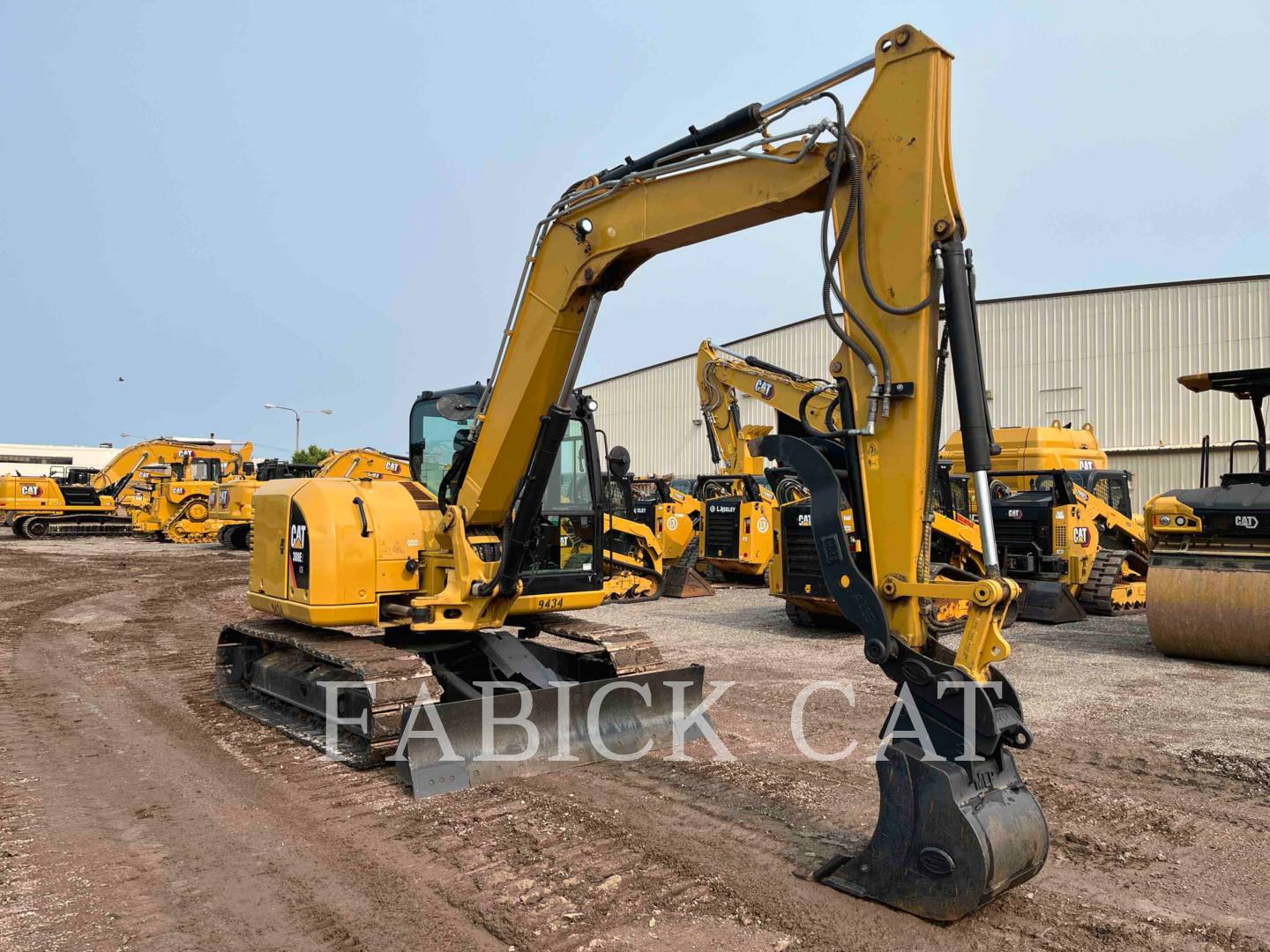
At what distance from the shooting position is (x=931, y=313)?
4.23 m

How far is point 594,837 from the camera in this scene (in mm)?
4832

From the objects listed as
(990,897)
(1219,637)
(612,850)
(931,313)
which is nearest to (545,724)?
(612,850)

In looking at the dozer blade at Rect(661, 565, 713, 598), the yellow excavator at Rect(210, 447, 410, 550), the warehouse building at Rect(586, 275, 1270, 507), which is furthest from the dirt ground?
the warehouse building at Rect(586, 275, 1270, 507)

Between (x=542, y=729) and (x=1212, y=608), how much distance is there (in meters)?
7.12

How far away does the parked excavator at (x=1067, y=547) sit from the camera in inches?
516

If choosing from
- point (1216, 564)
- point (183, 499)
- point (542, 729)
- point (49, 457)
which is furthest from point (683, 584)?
point (49, 457)

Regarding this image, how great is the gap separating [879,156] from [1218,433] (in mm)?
26670

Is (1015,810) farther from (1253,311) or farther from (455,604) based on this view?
(1253,311)

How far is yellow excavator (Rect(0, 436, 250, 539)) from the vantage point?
3055 cm

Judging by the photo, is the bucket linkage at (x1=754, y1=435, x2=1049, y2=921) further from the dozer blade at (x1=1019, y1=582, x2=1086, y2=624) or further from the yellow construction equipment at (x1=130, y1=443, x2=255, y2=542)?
the yellow construction equipment at (x1=130, y1=443, x2=255, y2=542)

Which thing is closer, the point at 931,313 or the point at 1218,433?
the point at 931,313

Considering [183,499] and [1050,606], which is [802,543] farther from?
[183,499]

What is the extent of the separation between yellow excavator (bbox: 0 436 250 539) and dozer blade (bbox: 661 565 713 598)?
68.5 feet

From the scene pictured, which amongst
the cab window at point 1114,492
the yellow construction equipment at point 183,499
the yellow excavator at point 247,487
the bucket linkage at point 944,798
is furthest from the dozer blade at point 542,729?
the yellow construction equipment at point 183,499
